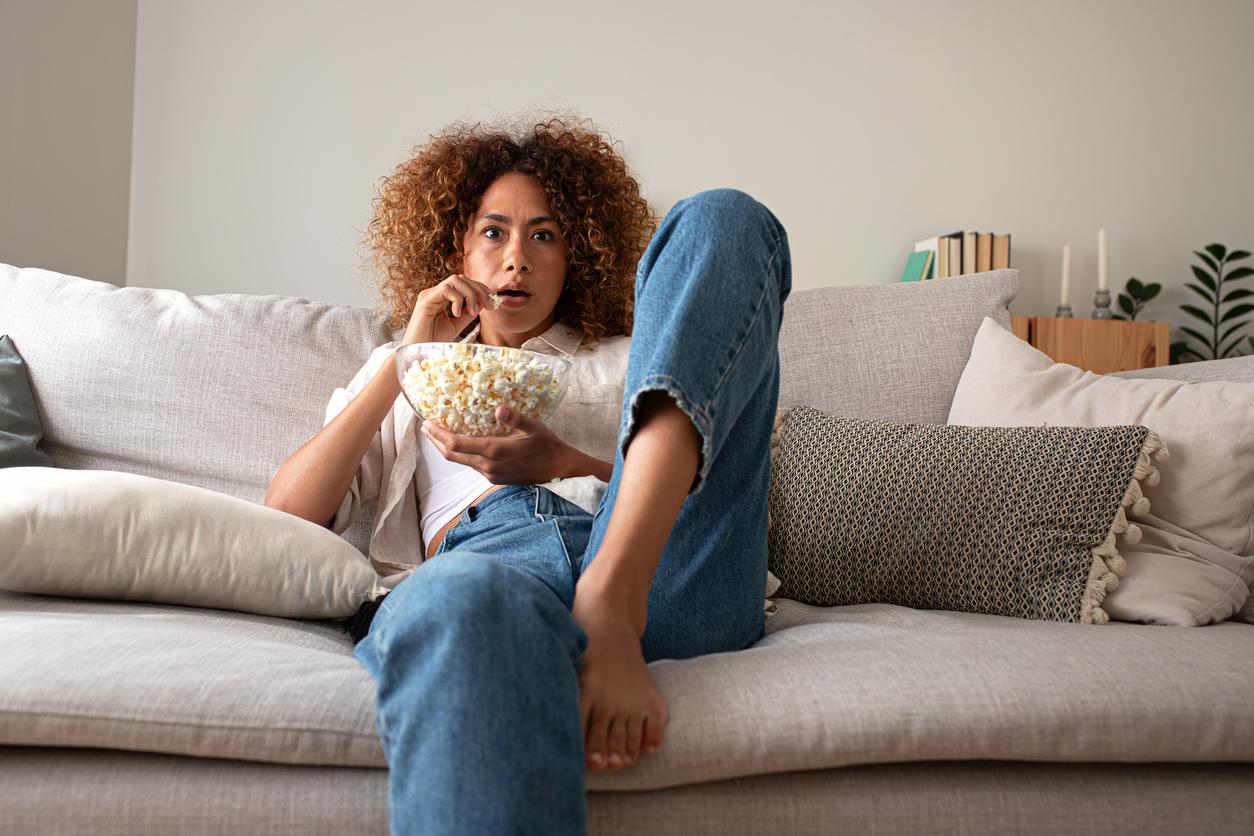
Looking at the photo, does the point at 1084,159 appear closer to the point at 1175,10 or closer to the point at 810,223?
the point at 1175,10

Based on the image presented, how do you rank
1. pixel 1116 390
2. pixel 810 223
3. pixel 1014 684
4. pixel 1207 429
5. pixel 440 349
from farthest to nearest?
1. pixel 810 223
2. pixel 1116 390
3. pixel 1207 429
4. pixel 440 349
5. pixel 1014 684

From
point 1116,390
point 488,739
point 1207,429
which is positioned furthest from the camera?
point 1116,390

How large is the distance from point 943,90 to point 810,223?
660 millimetres

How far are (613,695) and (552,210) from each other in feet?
3.65

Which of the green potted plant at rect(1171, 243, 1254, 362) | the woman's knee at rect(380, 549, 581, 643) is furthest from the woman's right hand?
the green potted plant at rect(1171, 243, 1254, 362)

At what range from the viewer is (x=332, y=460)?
146 cm

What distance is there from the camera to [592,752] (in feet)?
2.83

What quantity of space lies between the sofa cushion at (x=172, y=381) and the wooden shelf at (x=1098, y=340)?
2.38 meters

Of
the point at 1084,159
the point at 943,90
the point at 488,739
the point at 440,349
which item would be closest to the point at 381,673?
the point at 488,739

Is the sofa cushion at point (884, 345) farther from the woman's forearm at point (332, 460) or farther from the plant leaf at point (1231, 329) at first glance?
the plant leaf at point (1231, 329)

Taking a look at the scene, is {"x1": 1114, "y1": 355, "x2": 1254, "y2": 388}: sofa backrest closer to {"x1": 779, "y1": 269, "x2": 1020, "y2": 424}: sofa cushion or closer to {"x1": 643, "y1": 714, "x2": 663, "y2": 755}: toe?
{"x1": 779, "y1": 269, "x2": 1020, "y2": 424}: sofa cushion

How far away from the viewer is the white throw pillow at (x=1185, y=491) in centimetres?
137

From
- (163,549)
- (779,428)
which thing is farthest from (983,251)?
(163,549)

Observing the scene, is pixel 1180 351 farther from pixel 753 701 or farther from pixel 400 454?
pixel 753 701
